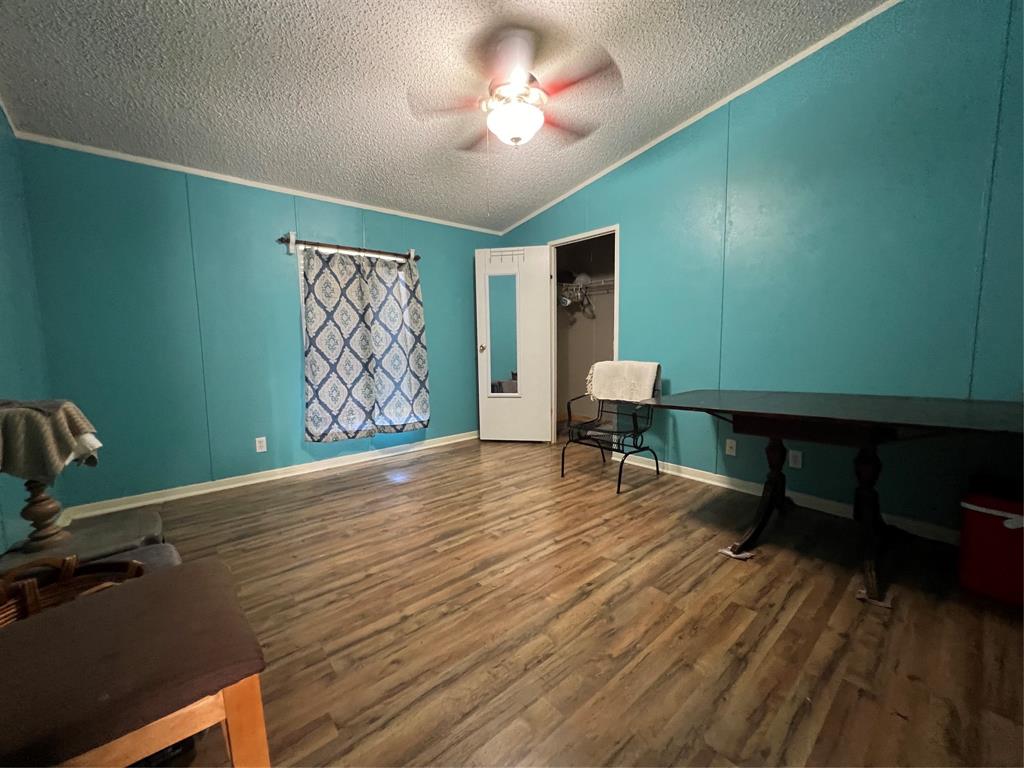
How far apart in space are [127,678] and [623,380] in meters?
2.92

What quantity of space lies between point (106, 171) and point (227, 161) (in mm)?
678

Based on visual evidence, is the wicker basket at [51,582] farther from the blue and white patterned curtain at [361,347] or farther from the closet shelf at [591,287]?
the closet shelf at [591,287]

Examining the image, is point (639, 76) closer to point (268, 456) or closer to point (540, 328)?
point (540, 328)

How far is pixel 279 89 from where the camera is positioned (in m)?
2.06

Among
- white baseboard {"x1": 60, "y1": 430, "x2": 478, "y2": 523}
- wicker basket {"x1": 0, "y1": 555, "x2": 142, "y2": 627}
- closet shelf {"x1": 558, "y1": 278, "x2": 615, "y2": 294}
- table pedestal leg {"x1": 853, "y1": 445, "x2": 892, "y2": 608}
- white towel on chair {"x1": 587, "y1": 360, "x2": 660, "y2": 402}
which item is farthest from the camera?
closet shelf {"x1": 558, "y1": 278, "x2": 615, "y2": 294}

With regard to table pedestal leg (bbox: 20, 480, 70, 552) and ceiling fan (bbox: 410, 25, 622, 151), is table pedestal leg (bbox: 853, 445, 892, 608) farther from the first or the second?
table pedestal leg (bbox: 20, 480, 70, 552)

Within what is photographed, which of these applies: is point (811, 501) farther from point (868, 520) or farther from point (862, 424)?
point (862, 424)

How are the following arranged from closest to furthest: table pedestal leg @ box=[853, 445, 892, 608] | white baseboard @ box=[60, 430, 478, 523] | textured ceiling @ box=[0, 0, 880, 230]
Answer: table pedestal leg @ box=[853, 445, 892, 608], textured ceiling @ box=[0, 0, 880, 230], white baseboard @ box=[60, 430, 478, 523]

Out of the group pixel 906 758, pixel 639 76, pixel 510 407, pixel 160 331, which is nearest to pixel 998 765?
pixel 906 758

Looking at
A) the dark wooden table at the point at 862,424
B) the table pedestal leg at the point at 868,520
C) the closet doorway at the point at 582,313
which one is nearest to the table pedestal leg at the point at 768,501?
the dark wooden table at the point at 862,424

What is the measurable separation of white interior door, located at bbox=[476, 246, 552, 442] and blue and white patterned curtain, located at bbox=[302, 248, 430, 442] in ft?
2.25

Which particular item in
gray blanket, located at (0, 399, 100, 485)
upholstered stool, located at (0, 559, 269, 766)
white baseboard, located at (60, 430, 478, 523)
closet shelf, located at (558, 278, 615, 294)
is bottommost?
white baseboard, located at (60, 430, 478, 523)

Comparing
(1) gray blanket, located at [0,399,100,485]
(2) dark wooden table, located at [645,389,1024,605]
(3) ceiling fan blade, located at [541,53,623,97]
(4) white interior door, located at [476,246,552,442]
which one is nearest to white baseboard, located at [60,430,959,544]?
(2) dark wooden table, located at [645,389,1024,605]

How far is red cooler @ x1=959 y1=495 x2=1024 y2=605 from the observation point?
55.7 inches
